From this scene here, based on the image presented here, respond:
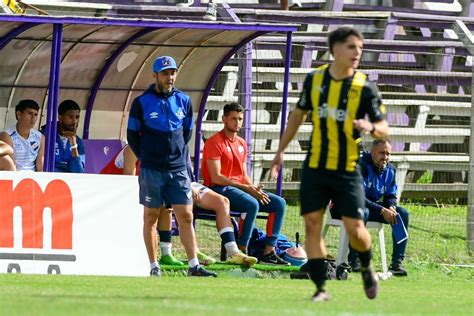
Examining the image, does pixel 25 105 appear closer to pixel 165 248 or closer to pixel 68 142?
pixel 68 142

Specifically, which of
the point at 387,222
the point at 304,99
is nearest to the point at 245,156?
the point at 387,222

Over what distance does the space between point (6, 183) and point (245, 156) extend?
3000mm

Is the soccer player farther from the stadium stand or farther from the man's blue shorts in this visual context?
the stadium stand

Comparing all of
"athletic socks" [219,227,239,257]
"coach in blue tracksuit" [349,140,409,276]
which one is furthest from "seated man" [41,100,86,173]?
"coach in blue tracksuit" [349,140,409,276]

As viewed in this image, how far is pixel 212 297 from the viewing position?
11.0m

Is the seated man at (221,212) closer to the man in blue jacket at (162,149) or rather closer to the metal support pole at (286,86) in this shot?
the man in blue jacket at (162,149)

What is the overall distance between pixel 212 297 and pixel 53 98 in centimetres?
485

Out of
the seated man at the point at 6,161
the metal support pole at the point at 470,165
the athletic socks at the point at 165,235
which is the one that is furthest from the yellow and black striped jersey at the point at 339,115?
the metal support pole at the point at 470,165

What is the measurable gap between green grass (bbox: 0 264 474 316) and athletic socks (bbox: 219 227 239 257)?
867 millimetres

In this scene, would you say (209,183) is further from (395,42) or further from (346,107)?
(395,42)

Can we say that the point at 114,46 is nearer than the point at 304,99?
No

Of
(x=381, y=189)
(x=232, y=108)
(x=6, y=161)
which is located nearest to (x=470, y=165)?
(x=381, y=189)

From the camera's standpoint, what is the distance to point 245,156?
643 inches

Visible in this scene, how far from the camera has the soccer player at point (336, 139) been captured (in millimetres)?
10805
